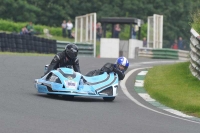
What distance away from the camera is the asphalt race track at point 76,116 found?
9086 mm

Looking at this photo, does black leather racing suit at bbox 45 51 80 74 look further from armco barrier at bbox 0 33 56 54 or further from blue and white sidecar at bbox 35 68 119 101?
armco barrier at bbox 0 33 56 54

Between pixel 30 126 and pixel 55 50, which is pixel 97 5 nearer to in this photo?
pixel 55 50

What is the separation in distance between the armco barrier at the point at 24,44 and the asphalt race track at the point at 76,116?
14526 mm

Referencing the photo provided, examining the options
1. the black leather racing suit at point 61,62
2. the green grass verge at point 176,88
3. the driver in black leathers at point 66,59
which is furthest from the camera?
the black leather racing suit at point 61,62

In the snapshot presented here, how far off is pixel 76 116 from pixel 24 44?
2057 centimetres

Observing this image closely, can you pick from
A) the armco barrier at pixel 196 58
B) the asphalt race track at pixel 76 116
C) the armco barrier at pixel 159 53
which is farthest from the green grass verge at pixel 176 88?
the armco barrier at pixel 159 53

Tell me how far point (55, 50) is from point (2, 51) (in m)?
4.14

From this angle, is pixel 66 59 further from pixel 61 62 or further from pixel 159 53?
pixel 159 53

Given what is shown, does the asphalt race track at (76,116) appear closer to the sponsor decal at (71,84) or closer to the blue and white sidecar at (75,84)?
the blue and white sidecar at (75,84)

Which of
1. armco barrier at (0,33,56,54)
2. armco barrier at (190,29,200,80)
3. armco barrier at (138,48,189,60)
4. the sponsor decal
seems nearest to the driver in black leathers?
the sponsor decal

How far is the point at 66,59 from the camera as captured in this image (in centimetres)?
1405

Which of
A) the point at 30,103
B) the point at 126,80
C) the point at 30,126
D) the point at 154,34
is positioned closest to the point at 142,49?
the point at 154,34

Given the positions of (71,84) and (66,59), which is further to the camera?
(66,59)

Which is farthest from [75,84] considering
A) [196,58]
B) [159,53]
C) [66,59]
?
[159,53]
